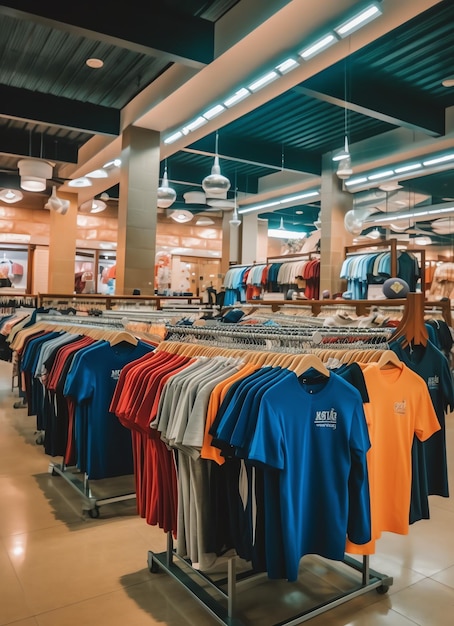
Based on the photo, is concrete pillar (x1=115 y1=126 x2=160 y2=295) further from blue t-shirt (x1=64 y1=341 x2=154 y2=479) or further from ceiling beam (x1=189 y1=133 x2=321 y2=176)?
blue t-shirt (x1=64 y1=341 x2=154 y2=479)

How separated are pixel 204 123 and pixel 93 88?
1.96 metres

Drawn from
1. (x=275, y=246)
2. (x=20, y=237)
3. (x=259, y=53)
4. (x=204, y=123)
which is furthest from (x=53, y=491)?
(x=275, y=246)

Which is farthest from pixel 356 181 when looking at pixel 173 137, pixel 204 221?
pixel 204 221

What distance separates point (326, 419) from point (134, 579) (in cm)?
150

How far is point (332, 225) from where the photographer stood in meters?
11.5

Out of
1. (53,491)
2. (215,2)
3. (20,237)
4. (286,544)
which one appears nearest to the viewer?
(286,544)

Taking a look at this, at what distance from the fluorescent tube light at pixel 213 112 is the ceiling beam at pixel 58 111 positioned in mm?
2087

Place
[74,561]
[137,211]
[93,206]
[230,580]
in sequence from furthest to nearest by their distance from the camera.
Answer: [93,206] < [137,211] < [74,561] < [230,580]

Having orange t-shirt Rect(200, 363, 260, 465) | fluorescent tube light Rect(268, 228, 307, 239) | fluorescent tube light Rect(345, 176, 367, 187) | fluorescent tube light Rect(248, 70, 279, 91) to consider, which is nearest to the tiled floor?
orange t-shirt Rect(200, 363, 260, 465)

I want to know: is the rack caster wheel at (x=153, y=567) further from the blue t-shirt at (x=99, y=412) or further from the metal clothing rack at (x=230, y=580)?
the blue t-shirt at (x=99, y=412)

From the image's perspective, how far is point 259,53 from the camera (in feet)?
20.3

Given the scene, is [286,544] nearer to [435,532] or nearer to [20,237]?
[435,532]

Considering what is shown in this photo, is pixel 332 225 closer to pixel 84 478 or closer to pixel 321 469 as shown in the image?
pixel 84 478

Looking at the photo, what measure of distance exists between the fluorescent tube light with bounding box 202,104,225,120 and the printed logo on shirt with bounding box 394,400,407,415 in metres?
6.46
